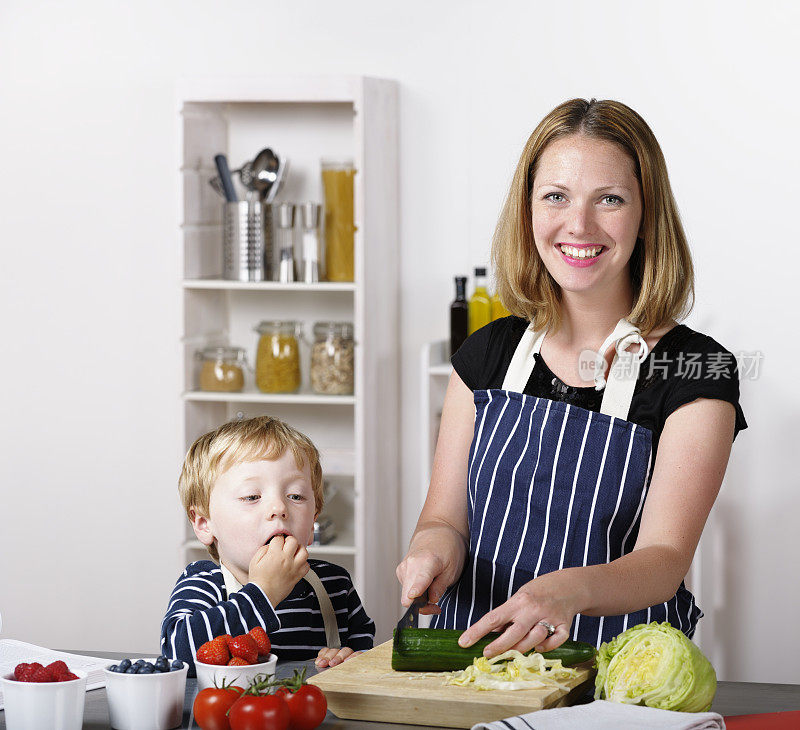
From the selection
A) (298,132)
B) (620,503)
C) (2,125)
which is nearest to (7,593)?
(2,125)

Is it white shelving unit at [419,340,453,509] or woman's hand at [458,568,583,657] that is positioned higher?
white shelving unit at [419,340,453,509]

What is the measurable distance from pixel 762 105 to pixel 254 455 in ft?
6.48

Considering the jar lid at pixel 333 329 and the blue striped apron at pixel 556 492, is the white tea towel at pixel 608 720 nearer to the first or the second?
the blue striped apron at pixel 556 492

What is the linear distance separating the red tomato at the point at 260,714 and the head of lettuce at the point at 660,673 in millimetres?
372

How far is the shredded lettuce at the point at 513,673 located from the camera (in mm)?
1263

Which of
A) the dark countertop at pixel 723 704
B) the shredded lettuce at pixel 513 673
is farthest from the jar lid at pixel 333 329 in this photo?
the shredded lettuce at pixel 513 673

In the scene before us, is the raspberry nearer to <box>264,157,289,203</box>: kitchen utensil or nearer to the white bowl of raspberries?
the white bowl of raspberries

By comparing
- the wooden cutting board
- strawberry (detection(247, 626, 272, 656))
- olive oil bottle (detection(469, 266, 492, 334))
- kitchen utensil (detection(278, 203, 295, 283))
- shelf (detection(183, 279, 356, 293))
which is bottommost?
the wooden cutting board

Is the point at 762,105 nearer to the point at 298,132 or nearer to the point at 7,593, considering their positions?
the point at 298,132

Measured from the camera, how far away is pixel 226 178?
312 cm

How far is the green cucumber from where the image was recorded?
133 cm

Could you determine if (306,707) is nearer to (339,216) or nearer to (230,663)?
(230,663)

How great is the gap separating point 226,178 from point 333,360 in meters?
0.60

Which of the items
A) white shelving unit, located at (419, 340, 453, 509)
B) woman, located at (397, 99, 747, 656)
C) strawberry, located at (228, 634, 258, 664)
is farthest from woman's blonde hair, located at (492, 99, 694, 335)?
white shelving unit, located at (419, 340, 453, 509)
